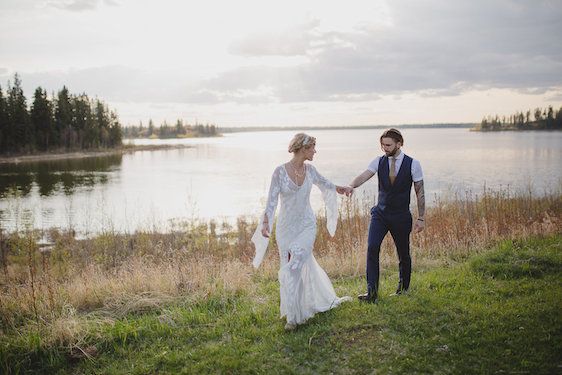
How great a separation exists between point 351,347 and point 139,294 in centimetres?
395

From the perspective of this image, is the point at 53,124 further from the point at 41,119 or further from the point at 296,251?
the point at 296,251

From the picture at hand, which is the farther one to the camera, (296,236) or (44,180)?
(44,180)

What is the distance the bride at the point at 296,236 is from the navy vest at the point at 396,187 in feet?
3.34

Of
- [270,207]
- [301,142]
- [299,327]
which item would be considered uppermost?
[301,142]

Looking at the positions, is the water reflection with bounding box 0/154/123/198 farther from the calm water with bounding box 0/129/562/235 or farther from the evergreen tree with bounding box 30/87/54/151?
the evergreen tree with bounding box 30/87/54/151

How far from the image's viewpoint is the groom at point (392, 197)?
18.5 ft

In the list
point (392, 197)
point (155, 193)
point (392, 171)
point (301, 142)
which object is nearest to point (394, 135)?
point (392, 171)

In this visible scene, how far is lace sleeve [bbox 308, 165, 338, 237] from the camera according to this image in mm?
5902

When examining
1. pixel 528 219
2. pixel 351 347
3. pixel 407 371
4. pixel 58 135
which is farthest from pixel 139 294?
pixel 58 135

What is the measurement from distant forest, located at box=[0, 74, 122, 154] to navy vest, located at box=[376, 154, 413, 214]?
250 feet

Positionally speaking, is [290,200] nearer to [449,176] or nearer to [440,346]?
[440,346]

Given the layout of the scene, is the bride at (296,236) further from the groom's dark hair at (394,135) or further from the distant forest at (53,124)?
the distant forest at (53,124)

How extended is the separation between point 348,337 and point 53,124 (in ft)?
277

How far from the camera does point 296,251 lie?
5.34 meters
